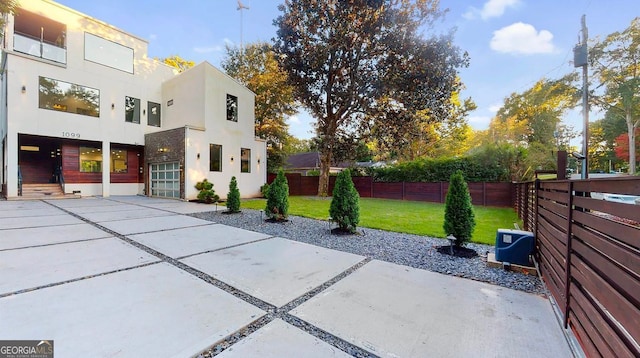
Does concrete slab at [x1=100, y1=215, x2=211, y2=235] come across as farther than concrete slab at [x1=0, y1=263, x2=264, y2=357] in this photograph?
Yes

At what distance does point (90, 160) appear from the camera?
14.0 m

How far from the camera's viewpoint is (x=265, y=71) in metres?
19.3

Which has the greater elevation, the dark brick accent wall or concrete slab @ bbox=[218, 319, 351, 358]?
the dark brick accent wall

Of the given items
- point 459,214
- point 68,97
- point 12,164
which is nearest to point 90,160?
point 12,164

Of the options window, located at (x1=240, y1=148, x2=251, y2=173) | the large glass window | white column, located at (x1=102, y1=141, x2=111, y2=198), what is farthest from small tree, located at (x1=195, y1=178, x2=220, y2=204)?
the large glass window

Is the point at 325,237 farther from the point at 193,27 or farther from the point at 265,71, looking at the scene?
the point at 265,71

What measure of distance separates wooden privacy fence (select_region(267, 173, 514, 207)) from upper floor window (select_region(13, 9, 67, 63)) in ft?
39.5

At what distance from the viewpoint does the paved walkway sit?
74.9 inches

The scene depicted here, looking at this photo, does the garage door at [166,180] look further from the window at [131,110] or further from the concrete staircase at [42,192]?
the concrete staircase at [42,192]

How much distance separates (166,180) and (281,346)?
13955mm

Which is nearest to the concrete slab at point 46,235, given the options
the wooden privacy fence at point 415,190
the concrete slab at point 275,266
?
the concrete slab at point 275,266

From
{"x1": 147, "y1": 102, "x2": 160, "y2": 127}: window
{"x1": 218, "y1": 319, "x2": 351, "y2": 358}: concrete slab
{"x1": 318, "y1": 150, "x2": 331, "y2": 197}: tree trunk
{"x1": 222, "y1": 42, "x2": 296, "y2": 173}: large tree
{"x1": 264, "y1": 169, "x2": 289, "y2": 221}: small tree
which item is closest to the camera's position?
{"x1": 218, "y1": 319, "x2": 351, "y2": 358}: concrete slab

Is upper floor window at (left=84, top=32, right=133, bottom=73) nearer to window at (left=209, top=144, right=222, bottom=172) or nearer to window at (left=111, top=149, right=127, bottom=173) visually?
window at (left=111, top=149, right=127, bottom=173)

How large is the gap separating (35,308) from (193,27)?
46.2 ft
